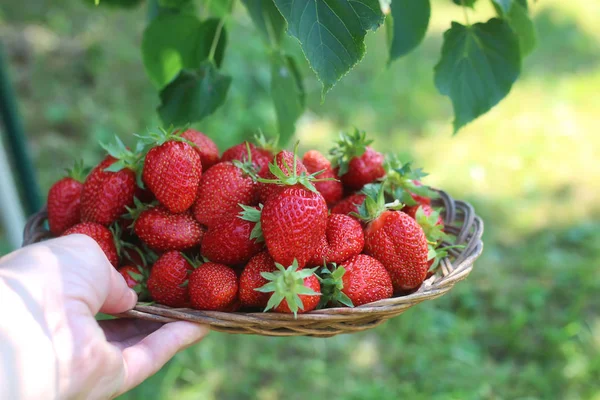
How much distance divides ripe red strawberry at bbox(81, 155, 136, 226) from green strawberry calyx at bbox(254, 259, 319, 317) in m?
0.36

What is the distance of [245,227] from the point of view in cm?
109

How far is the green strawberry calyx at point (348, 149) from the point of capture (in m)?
1.31

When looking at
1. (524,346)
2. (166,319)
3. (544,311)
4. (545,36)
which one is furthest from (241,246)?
(545,36)

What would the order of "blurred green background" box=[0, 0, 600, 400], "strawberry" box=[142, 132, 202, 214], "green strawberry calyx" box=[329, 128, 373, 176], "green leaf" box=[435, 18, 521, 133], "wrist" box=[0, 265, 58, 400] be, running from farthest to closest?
"blurred green background" box=[0, 0, 600, 400], "green strawberry calyx" box=[329, 128, 373, 176], "green leaf" box=[435, 18, 521, 133], "strawberry" box=[142, 132, 202, 214], "wrist" box=[0, 265, 58, 400]

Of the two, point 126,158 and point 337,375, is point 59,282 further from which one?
point 337,375

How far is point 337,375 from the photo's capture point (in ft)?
6.81

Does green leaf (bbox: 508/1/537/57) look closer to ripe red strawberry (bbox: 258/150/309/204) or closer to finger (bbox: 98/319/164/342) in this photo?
ripe red strawberry (bbox: 258/150/309/204)

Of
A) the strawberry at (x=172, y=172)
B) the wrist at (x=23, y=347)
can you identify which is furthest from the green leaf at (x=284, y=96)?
the wrist at (x=23, y=347)

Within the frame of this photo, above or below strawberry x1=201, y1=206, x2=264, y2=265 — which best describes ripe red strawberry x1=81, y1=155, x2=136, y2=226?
above

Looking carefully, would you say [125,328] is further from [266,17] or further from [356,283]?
[266,17]

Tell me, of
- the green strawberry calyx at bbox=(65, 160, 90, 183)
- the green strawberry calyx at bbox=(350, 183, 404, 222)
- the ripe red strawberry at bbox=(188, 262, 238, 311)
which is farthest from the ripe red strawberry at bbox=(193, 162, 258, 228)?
the green strawberry calyx at bbox=(65, 160, 90, 183)

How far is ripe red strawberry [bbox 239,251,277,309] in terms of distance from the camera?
1.04 meters

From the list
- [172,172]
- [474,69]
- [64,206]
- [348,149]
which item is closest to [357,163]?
[348,149]

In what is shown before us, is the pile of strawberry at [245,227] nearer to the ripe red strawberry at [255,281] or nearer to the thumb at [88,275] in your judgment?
the ripe red strawberry at [255,281]
